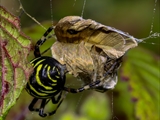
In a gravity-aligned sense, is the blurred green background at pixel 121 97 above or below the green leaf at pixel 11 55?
below

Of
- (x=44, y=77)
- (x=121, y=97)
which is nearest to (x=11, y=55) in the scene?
(x=44, y=77)

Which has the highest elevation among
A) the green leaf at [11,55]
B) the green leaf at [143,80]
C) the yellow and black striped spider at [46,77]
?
the green leaf at [11,55]

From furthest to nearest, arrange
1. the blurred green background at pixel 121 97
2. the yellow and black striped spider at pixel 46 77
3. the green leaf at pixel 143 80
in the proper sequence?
the green leaf at pixel 143 80 < the blurred green background at pixel 121 97 < the yellow and black striped spider at pixel 46 77

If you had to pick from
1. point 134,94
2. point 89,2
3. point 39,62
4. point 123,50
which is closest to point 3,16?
point 39,62

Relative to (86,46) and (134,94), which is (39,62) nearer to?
(86,46)

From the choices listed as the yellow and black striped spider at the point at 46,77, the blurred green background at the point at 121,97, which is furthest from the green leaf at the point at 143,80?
the yellow and black striped spider at the point at 46,77

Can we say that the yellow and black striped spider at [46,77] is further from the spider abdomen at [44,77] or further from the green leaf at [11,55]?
the green leaf at [11,55]

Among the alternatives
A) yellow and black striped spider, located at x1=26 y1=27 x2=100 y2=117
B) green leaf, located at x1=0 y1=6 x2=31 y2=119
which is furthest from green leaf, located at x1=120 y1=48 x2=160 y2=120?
green leaf, located at x1=0 y1=6 x2=31 y2=119

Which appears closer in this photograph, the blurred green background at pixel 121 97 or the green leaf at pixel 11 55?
the green leaf at pixel 11 55

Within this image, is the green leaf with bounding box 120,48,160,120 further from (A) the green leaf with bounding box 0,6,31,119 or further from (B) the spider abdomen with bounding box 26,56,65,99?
(A) the green leaf with bounding box 0,6,31,119
